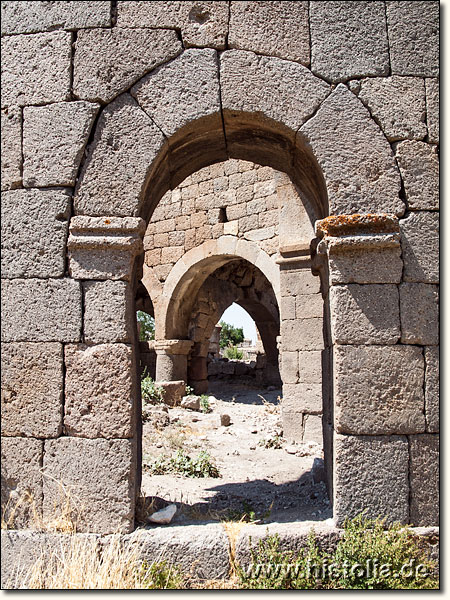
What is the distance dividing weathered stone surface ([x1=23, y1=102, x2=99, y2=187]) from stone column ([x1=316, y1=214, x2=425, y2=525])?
5.91 ft

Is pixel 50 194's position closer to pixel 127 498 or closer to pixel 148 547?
pixel 127 498

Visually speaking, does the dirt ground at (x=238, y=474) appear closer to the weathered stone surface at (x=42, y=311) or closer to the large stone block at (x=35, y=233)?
the weathered stone surface at (x=42, y=311)

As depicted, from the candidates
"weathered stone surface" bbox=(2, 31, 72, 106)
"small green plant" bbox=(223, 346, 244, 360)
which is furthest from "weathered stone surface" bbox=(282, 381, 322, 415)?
"small green plant" bbox=(223, 346, 244, 360)

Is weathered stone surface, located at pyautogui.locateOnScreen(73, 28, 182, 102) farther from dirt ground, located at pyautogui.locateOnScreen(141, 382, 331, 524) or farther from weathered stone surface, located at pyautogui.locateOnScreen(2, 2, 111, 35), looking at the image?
dirt ground, located at pyautogui.locateOnScreen(141, 382, 331, 524)

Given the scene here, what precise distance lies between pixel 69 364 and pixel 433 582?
8.77 feet

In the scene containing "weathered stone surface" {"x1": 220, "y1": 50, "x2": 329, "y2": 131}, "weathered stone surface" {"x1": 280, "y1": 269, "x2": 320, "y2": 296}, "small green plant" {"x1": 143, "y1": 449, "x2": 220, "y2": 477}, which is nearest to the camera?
"weathered stone surface" {"x1": 220, "y1": 50, "x2": 329, "y2": 131}

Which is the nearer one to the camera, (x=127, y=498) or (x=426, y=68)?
(x=127, y=498)

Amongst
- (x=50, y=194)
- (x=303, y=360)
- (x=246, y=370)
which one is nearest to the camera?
(x=50, y=194)

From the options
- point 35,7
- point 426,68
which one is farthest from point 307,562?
point 35,7

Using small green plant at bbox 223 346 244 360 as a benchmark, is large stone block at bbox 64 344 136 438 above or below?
below

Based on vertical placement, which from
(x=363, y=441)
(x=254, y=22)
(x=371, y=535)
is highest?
(x=254, y=22)

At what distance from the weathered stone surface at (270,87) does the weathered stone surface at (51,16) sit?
974 millimetres

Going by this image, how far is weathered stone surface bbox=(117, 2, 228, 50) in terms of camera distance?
3.62 meters

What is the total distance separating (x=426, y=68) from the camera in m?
3.59
